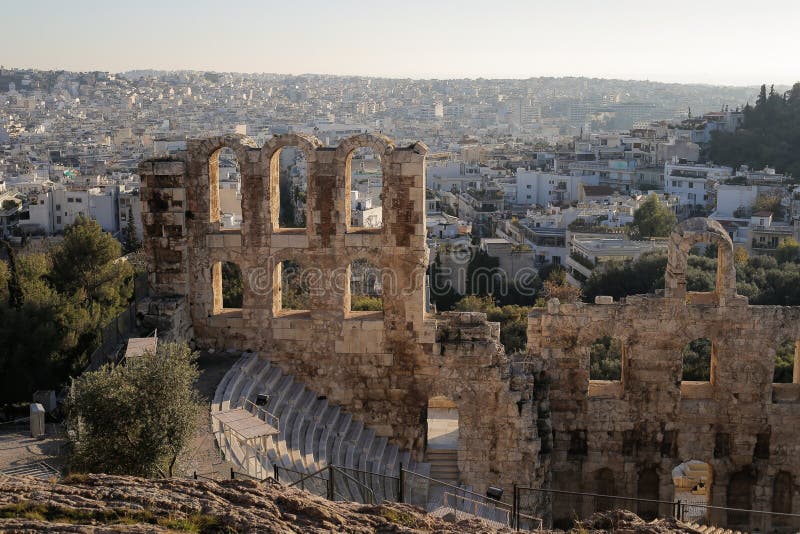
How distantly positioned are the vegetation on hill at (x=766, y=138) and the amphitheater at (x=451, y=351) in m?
85.9

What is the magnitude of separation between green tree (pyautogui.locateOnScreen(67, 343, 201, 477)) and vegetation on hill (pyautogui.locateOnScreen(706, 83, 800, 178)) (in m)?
94.6

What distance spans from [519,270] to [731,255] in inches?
1878

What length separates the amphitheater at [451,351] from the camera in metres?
19.2

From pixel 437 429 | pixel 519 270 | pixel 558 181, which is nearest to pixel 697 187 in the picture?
pixel 558 181

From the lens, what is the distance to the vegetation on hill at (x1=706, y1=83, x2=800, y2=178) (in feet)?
337

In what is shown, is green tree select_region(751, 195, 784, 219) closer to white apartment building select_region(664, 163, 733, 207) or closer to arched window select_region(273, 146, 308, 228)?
white apartment building select_region(664, 163, 733, 207)

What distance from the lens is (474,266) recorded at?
6294 centimetres

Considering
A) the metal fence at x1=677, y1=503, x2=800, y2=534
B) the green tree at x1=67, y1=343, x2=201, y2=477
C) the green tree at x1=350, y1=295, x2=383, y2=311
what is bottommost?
the metal fence at x1=677, y1=503, x2=800, y2=534

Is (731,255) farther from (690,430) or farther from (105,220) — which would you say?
(105,220)

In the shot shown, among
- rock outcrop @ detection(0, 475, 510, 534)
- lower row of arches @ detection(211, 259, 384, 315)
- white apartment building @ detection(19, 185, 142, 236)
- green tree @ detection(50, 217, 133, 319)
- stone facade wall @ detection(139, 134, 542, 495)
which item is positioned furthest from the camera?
white apartment building @ detection(19, 185, 142, 236)

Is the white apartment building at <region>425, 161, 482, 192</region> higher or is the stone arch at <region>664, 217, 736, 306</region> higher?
the stone arch at <region>664, 217, 736, 306</region>

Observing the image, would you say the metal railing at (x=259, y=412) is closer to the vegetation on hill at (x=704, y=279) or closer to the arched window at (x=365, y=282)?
the arched window at (x=365, y=282)

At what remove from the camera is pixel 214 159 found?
2031cm

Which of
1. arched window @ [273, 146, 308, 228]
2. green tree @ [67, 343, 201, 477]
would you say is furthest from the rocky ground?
arched window @ [273, 146, 308, 228]
